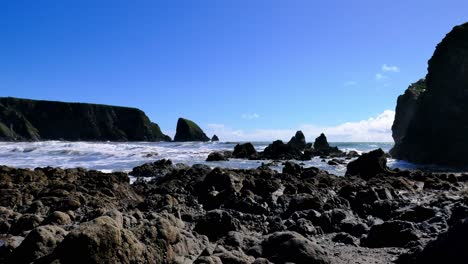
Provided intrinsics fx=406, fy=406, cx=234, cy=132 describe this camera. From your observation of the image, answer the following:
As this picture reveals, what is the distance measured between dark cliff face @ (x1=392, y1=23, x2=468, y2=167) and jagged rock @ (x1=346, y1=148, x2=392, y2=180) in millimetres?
18962

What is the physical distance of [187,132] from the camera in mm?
144125

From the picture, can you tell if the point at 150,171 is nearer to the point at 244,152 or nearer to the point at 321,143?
the point at 244,152

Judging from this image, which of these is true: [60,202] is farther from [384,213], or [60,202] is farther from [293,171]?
[293,171]

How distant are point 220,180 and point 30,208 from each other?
830 centimetres

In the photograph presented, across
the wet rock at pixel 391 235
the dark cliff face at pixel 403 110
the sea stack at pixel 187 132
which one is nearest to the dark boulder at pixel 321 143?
the dark cliff face at pixel 403 110

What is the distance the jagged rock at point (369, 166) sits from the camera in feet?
94.0

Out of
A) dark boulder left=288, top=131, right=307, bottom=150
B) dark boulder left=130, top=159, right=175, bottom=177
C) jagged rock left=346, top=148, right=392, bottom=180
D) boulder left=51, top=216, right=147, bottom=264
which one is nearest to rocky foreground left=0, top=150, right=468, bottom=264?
boulder left=51, top=216, right=147, bottom=264

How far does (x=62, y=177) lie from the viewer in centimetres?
2208

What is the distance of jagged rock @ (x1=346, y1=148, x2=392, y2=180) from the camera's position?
28642mm

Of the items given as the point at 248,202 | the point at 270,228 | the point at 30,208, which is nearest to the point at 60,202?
the point at 30,208

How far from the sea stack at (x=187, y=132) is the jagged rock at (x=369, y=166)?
11615 cm

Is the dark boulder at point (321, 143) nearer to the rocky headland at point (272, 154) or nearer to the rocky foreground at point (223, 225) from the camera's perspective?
the rocky headland at point (272, 154)

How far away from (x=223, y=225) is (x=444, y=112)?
44.5m

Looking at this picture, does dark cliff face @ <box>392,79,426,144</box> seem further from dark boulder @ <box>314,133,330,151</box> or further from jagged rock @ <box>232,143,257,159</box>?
jagged rock @ <box>232,143,257,159</box>
